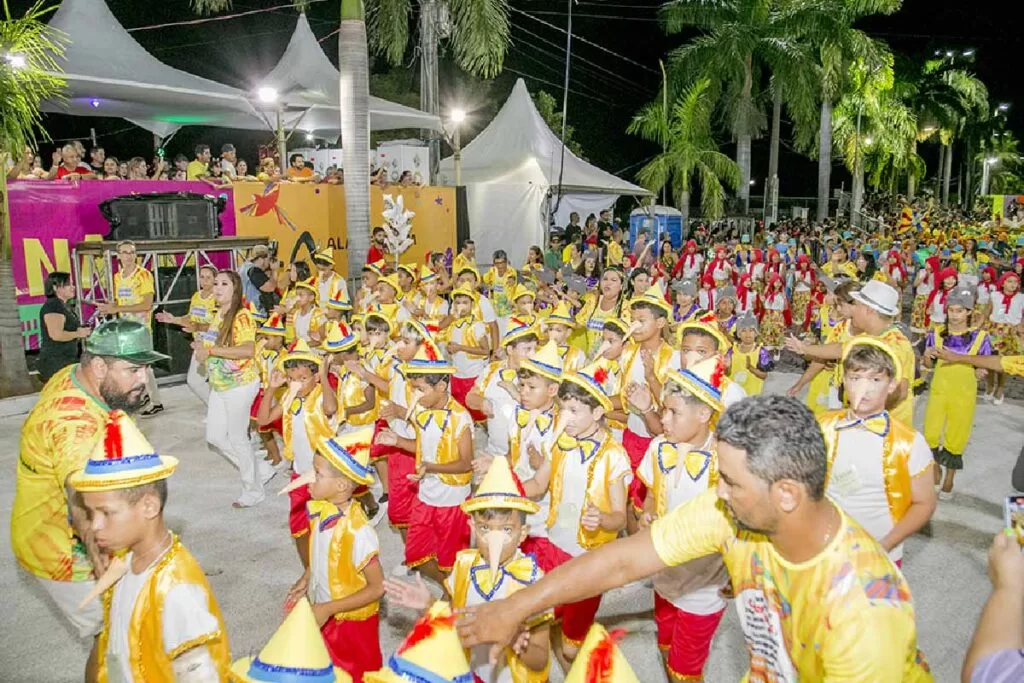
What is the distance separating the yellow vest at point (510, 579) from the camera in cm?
352

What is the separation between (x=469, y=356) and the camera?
28.7ft

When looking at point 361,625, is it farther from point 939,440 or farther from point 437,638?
point 939,440

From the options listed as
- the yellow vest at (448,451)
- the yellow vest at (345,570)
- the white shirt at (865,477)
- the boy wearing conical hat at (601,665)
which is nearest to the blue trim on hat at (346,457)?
the yellow vest at (345,570)

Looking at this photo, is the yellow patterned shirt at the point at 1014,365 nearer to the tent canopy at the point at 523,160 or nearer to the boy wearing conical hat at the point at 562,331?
the boy wearing conical hat at the point at 562,331

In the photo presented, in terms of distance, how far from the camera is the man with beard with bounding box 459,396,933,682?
197cm

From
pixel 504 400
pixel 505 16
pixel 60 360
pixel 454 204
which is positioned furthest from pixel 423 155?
pixel 504 400

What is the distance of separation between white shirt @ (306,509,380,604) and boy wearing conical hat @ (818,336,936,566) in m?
2.14

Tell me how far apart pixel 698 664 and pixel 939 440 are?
15.9ft

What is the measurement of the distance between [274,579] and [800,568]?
174 inches

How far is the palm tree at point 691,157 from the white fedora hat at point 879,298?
2380cm

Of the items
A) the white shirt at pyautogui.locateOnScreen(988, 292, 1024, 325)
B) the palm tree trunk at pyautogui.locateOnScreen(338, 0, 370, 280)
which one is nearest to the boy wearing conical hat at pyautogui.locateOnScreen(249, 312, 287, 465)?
the palm tree trunk at pyautogui.locateOnScreen(338, 0, 370, 280)

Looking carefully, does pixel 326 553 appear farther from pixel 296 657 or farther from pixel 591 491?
pixel 296 657

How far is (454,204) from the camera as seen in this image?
20.1 metres

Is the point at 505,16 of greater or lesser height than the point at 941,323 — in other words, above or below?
above
